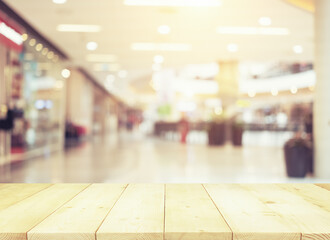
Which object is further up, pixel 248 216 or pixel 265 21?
pixel 265 21

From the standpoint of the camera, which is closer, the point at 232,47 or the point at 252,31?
the point at 252,31

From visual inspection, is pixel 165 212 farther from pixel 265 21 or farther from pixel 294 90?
pixel 294 90

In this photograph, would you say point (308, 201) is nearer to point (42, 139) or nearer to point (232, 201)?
point (232, 201)

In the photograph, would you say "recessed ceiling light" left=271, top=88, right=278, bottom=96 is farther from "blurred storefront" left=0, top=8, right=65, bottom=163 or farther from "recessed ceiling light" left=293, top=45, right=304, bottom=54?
"blurred storefront" left=0, top=8, right=65, bottom=163

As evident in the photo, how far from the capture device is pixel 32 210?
1.23 m

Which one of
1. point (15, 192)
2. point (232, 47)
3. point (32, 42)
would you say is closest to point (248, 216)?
point (15, 192)

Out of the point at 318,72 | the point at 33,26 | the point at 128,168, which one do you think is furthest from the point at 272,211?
the point at 33,26

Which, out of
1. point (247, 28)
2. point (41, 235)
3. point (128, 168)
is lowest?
point (128, 168)

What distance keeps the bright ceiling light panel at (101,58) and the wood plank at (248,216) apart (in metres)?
10.5

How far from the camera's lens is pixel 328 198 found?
1456mm

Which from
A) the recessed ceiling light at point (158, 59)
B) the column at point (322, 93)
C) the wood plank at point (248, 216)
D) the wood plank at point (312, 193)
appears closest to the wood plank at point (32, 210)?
the wood plank at point (248, 216)

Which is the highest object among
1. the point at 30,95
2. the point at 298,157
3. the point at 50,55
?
the point at 50,55

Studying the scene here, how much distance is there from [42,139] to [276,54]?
7.96 m

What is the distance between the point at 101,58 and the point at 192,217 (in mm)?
11471
